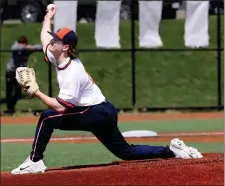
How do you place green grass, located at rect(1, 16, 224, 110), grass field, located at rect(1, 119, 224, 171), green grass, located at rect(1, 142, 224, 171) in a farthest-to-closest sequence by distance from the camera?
green grass, located at rect(1, 16, 224, 110)
grass field, located at rect(1, 119, 224, 171)
green grass, located at rect(1, 142, 224, 171)

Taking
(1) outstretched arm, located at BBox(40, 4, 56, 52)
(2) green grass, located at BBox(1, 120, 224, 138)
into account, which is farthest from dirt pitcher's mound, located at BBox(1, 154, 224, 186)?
(2) green grass, located at BBox(1, 120, 224, 138)

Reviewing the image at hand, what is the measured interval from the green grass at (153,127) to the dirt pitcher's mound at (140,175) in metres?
6.75

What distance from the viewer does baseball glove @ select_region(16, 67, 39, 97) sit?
8129 mm

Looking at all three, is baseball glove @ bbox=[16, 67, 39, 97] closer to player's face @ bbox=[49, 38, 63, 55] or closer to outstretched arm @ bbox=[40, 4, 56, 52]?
player's face @ bbox=[49, 38, 63, 55]

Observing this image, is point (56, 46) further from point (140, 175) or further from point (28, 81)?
point (140, 175)


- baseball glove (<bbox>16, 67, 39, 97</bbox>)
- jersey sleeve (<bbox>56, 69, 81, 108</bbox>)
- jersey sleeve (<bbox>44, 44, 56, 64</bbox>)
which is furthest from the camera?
jersey sleeve (<bbox>44, 44, 56, 64</bbox>)

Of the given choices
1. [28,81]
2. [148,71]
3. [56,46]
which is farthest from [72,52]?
[148,71]

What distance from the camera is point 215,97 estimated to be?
23.3m

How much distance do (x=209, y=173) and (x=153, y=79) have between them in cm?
1701

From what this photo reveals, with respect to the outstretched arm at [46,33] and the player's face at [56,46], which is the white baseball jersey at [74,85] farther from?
the outstretched arm at [46,33]

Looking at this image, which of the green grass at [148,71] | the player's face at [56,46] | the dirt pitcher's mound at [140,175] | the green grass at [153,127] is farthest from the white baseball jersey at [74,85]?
the green grass at [148,71]

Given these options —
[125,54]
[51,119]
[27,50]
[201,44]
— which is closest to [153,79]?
[125,54]

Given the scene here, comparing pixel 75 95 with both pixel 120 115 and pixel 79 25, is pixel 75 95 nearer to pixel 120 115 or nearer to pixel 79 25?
pixel 120 115

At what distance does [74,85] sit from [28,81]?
1.71 feet
